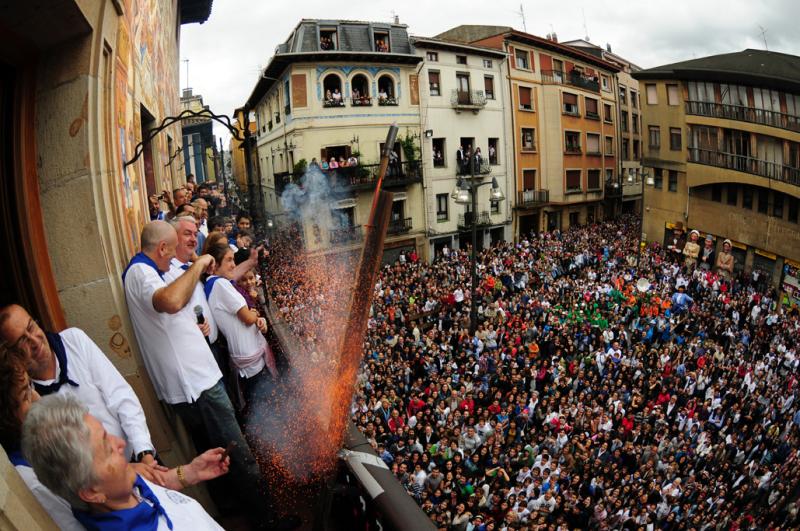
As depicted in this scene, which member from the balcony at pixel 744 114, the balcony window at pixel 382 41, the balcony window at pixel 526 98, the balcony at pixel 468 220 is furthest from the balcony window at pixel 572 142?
the balcony window at pixel 382 41

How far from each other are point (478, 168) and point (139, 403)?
25.3m

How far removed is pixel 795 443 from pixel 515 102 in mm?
22151

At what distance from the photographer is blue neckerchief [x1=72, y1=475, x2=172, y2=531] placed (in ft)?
5.08

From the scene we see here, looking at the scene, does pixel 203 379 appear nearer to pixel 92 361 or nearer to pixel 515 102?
pixel 92 361

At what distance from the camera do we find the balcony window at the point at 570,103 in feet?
102

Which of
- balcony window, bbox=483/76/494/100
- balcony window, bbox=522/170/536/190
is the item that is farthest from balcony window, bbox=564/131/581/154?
balcony window, bbox=483/76/494/100

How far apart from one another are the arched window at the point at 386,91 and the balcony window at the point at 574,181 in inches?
513

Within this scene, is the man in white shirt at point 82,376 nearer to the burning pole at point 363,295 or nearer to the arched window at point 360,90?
the burning pole at point 363,295

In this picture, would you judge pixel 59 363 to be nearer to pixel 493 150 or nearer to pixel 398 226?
pixel 398 226

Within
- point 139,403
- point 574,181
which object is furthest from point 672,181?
point 139,403

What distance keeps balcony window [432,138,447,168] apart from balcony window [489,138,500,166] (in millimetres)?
3250

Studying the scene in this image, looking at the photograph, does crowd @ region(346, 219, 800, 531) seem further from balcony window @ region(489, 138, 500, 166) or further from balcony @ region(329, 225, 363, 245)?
balcony window @ region(489, 138, 500, 166)

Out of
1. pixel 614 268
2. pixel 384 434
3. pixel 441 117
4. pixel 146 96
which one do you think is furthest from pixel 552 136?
pixel 146 96

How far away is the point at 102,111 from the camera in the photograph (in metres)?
3.21
